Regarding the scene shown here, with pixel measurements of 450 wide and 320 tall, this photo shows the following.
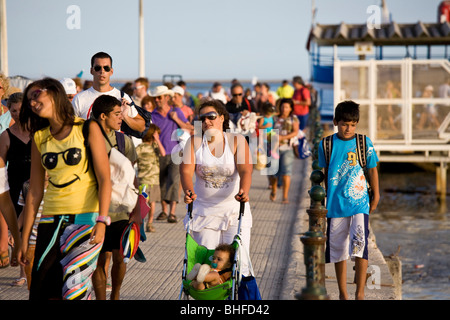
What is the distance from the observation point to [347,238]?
22.6 feet

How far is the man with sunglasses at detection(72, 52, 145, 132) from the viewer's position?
7.38m

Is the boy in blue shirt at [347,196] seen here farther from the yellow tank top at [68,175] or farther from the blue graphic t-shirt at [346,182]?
the yellow tank top at [68,175]

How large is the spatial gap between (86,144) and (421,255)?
33.7ft

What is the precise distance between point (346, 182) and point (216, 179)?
4.14 ft

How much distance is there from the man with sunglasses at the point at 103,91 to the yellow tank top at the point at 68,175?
2.12 m

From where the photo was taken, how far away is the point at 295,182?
17.5 metres

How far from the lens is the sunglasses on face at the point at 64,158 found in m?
5.15

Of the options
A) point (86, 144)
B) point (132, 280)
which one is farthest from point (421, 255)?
point (86, 144)

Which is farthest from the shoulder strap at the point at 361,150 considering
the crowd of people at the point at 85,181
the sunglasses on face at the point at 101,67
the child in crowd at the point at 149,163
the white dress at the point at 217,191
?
the child in crowd at the point at 149,163

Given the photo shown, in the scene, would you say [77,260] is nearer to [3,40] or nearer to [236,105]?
[236,105]

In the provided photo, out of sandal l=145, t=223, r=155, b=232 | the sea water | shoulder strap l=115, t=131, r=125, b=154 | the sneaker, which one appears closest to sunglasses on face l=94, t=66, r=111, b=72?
shoulder strap l=115, t=131, r=125, b=154

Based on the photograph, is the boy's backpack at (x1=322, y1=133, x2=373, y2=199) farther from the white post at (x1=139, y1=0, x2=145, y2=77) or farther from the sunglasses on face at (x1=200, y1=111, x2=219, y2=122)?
the white post at (x1=139, y1=0, x2=145, y2=77)

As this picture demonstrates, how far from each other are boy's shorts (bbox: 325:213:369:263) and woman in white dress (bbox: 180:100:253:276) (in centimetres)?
101
